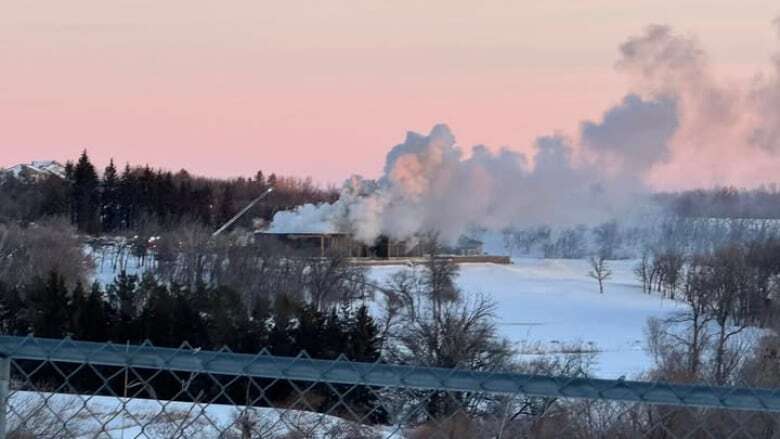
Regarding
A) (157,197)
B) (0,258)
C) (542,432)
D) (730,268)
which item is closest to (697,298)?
(730,268)

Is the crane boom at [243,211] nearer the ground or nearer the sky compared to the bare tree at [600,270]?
nearer the sky

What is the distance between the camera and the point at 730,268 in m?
64.9

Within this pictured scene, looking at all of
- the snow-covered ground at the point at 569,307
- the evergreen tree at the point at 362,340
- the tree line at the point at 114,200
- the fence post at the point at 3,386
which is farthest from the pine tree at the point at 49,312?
the tree line at the point at 114,200

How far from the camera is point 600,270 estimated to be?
9312cm

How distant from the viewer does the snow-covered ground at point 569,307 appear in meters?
55.1

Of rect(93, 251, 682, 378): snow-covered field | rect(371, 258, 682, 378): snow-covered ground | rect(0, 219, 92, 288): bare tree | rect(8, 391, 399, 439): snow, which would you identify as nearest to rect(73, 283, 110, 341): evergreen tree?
rect(0, 219, 92, 288): bare tree

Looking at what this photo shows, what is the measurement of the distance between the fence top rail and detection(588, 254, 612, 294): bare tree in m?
87.7

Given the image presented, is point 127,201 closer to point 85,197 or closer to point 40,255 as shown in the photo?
point 85,197

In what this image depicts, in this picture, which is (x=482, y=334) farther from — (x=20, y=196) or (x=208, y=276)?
(x=20, y=196)

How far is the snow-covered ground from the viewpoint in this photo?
5512 centimetres

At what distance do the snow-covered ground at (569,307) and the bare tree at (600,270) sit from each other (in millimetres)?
600

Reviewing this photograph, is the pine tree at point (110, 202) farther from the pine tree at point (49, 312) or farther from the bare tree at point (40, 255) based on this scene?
the pine tree at point (49, 312)

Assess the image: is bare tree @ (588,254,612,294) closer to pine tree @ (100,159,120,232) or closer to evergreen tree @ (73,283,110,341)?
pine tree @ (100,159,120,232)

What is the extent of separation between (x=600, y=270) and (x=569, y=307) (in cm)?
1558
